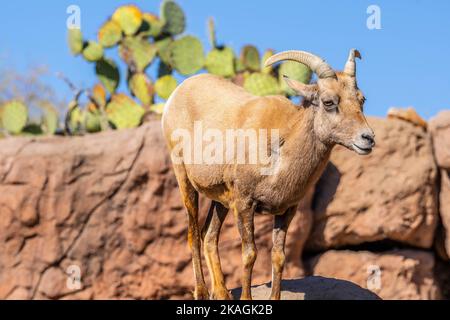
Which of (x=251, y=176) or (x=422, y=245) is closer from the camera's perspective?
(x=251, y=176)

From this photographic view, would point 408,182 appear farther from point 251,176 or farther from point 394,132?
point 251,176

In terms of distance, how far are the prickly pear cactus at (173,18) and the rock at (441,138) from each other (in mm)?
4706

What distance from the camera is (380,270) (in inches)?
417

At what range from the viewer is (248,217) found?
552 centimetres

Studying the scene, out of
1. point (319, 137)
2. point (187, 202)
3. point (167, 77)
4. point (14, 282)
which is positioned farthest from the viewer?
point (167, 77)

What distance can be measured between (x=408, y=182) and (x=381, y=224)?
0.71 metres

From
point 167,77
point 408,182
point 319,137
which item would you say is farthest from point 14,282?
point 319,137

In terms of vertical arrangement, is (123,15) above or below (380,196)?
above

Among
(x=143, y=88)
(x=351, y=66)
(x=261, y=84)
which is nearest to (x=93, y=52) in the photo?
(x=143, y=88)

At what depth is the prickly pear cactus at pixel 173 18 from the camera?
13094 mm

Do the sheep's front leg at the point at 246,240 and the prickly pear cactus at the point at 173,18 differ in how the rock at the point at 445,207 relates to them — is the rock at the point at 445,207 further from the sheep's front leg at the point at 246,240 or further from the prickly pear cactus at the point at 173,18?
the sheep's front leg at the point at 246,240

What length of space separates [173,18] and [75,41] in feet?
5.70

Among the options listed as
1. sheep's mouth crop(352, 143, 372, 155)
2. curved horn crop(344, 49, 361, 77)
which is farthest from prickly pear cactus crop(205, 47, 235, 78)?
sheep's mouth crop(352, 143, 372, 155)
